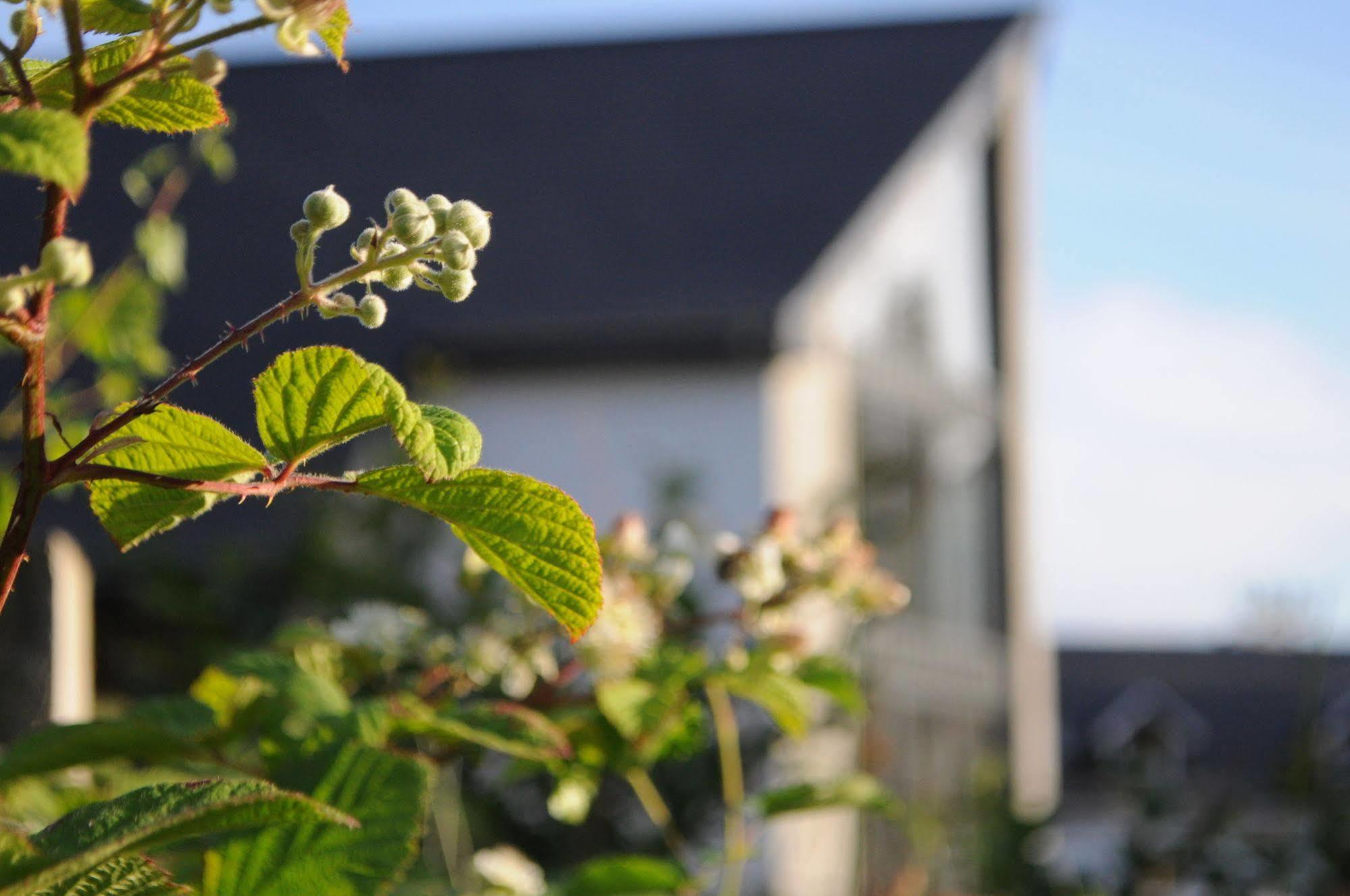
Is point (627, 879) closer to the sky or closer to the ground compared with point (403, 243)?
closer to the ground

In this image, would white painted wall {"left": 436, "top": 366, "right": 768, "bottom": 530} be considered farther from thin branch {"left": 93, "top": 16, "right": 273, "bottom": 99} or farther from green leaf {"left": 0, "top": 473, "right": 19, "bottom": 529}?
thin branch {"left": 93, "top": 16, "right": 273, "bottom": 99}

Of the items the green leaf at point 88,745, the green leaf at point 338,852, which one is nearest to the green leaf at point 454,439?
the green leaf at point 338,852

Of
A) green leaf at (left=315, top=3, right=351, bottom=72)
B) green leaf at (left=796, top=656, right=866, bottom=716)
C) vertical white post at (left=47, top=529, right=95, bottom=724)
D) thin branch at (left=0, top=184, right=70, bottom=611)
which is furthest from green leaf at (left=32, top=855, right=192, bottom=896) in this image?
vertical white post at (left=47, top=529, right=95, bottom=724)

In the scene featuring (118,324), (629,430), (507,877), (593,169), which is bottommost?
(507,877)

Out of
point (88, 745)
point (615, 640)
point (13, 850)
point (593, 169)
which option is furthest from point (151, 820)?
point (593, 169)

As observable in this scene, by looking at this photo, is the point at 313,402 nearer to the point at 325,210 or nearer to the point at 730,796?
the point at 325,210

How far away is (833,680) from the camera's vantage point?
5.06ft

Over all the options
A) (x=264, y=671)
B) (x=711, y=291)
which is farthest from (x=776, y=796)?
(x=711, y=291)

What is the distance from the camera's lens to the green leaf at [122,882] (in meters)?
0.59

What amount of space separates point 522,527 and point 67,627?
5.63ft

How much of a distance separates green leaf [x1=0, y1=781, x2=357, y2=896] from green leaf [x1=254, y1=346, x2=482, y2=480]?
0.14 meters

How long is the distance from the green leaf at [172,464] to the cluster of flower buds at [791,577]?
0.90 metres

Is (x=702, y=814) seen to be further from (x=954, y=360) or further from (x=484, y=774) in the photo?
(x=954, y=360)

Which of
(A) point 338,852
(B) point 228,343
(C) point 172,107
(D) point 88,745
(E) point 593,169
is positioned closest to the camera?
(B) point 228,343
